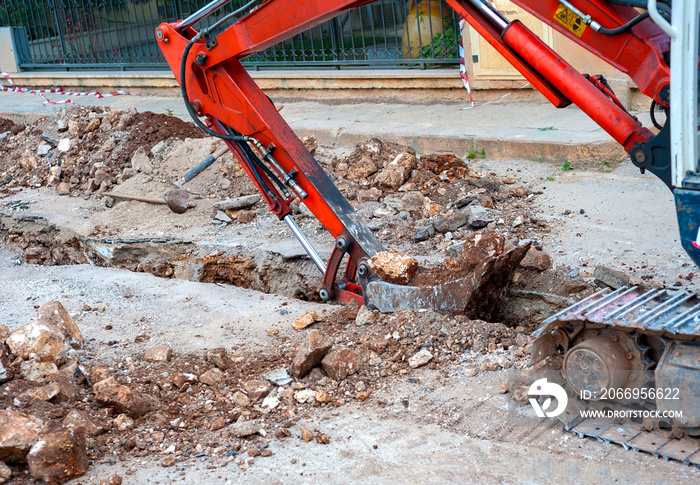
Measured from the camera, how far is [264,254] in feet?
20.7

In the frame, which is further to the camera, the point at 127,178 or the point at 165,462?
the point at 127,178

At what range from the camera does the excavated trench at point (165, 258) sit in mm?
6195

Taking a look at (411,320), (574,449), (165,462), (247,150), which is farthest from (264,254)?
(574,449)

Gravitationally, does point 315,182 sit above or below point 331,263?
above

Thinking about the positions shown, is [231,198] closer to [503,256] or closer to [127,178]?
[127,178]

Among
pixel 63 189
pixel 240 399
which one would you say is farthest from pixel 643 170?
pixel 63 189

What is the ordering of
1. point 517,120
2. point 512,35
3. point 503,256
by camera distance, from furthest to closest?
1. point 517,120
2. point 503,256
3. point 512,35

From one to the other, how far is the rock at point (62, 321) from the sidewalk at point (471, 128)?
4.67m

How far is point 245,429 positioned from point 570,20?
2.46 meters

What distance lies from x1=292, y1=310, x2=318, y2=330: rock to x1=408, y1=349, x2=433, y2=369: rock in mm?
971

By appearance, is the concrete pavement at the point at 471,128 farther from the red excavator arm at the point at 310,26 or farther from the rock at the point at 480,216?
the red excavator arm at the point at 310,26

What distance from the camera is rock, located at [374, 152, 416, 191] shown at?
283 inches

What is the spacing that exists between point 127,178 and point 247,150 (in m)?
3.97

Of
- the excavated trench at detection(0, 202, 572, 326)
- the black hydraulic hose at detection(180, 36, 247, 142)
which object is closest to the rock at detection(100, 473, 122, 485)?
the black hydraulic hose at detection(180, 36, 247, 142)
